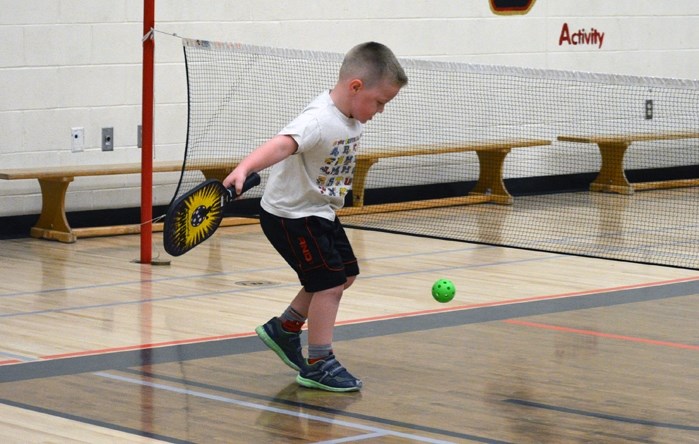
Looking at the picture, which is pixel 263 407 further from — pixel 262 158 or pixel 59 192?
pixel 59 192

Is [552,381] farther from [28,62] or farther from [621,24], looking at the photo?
[621,24]

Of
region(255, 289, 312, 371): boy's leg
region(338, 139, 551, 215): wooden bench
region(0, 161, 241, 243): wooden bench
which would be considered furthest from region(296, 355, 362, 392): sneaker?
region(338, 139, 551, 215): wooden bench

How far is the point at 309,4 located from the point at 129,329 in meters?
6.29

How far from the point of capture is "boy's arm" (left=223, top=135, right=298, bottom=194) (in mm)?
5555

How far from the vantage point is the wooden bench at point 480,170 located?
42.8ft

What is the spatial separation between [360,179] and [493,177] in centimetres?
186

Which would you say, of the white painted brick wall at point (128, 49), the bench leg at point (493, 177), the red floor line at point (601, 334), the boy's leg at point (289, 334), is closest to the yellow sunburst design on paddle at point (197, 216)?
the boy's leg at point (289, 334)

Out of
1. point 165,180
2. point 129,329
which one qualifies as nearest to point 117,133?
point 165,180

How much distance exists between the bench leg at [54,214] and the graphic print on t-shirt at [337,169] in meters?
5.45

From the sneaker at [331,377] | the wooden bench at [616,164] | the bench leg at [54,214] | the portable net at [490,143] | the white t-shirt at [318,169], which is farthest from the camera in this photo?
the wooden bench at [616,164]

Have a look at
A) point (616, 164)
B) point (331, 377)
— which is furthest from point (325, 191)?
point (616, 164)

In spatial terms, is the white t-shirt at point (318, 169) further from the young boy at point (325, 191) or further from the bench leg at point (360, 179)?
the bench leg at point (360, 179)

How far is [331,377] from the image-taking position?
6.02m

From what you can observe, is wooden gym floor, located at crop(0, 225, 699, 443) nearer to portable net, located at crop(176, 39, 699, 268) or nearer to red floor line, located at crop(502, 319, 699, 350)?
red floor line, located at crop(502, 319, 699, 350)
